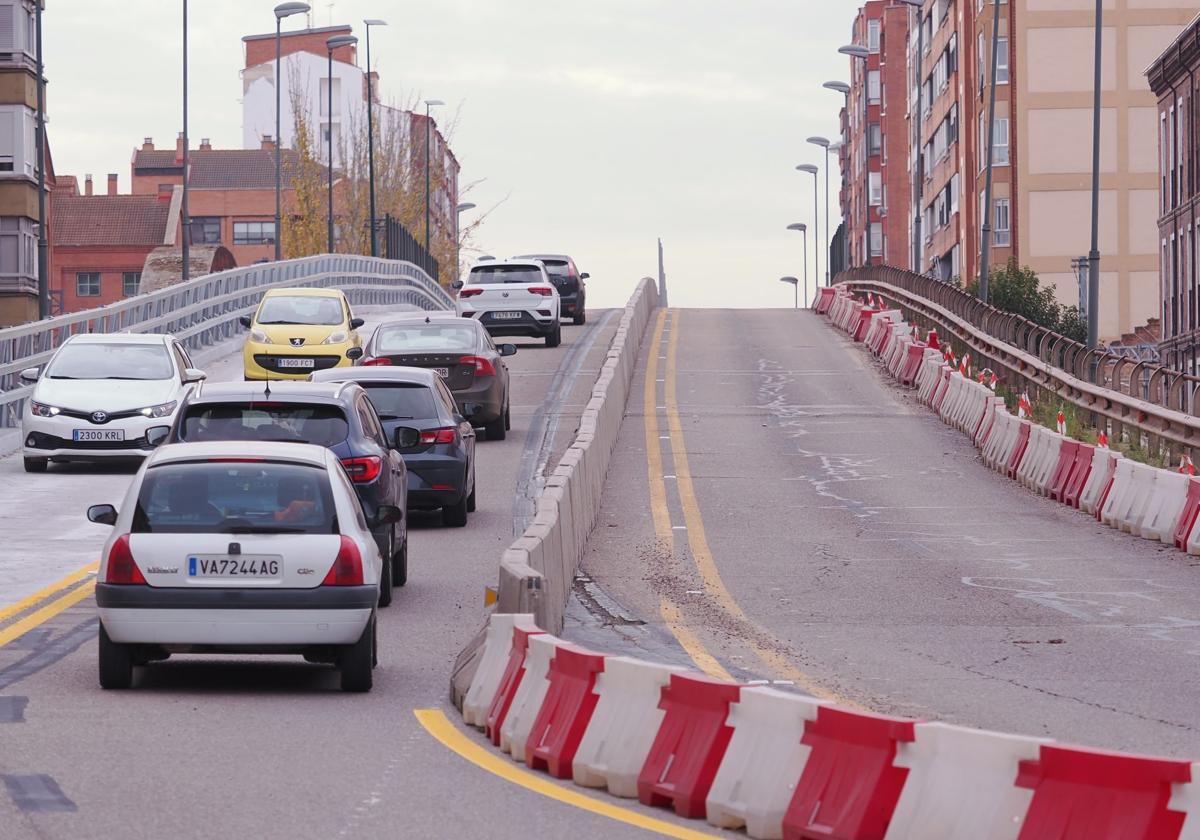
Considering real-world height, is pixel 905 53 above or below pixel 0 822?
above

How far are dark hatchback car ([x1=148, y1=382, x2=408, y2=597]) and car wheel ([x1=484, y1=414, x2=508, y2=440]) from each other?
12.4 m

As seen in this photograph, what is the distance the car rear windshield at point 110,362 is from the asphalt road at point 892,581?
6054 millimetres

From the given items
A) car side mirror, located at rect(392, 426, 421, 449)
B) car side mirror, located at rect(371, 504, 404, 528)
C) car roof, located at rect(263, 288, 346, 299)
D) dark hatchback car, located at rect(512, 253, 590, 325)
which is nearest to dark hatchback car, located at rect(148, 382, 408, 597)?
car side mirror, located at rect(392, 426, 421, 449)

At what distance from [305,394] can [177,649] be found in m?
4.40

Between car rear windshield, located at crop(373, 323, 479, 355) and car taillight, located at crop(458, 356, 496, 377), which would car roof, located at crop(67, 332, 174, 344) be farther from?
car taillight, located at crop(458, 356, 496, 377)

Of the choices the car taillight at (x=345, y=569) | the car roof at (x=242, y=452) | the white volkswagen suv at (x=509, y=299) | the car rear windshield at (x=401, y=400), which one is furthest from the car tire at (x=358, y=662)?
the white volkswagen suv at (x=509, y=299)

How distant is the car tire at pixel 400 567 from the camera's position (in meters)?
17.2

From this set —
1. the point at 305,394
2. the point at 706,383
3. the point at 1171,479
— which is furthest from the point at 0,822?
the point at 706,383

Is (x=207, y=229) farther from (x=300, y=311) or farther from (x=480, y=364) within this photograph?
(x=480, y=364)

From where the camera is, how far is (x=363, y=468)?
651 inches

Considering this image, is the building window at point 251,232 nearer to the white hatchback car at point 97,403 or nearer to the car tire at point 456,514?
the white hatchback car at point 97,403

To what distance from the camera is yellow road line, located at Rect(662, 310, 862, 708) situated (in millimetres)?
13164

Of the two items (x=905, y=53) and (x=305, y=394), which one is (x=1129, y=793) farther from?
(x=905, y=53)

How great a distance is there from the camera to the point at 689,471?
28.1m
